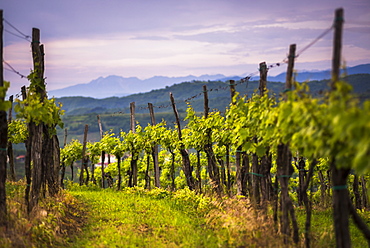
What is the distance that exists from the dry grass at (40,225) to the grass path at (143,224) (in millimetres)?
348

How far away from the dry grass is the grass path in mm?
348

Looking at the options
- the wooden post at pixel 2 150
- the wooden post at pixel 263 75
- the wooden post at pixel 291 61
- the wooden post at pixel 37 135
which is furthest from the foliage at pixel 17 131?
the wooden post at pixel 291 61

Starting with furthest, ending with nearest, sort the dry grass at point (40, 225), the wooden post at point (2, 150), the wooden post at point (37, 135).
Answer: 1. the wooden post at point (37, 135)
2. the wooden post at point (2, 150)
3. the dry grass at point (40, 225)

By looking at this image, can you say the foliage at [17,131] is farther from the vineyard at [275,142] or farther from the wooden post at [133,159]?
the vineyard at [275,142]

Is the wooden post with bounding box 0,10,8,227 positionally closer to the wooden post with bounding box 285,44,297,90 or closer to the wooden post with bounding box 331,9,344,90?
the wooden post with bounding box 285,44,297,90

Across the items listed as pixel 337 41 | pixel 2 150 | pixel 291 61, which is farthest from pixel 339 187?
pixel 2 150

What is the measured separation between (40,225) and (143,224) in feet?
8.67

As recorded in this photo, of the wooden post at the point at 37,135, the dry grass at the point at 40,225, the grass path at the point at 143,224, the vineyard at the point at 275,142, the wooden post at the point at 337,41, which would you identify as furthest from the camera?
the wooden post at the point at 37,135

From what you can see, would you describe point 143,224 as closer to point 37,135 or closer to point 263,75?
point 37,135

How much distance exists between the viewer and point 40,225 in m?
7.24

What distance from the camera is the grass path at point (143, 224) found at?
7.60 meters

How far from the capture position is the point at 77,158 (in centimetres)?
2238

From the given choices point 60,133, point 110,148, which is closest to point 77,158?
point 110,148

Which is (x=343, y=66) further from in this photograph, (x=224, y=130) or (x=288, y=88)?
(x=224, y=130)
